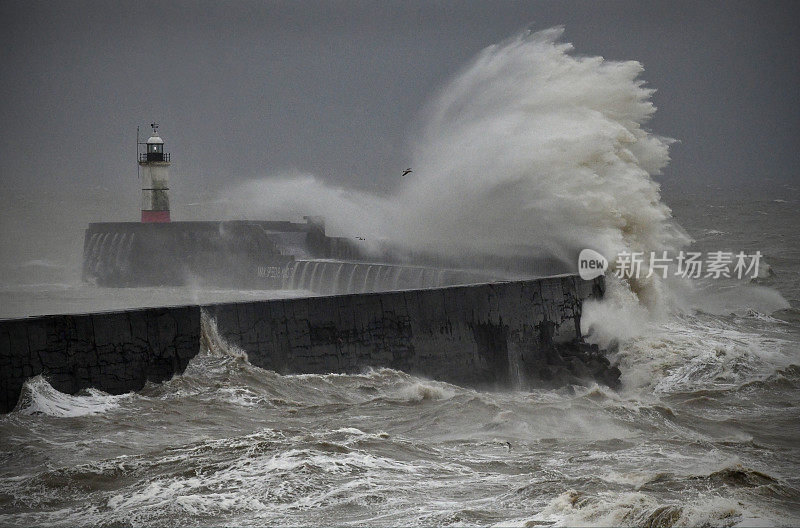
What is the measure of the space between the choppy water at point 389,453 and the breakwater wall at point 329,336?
0.16m

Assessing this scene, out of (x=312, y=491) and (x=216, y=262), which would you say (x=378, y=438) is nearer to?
(x=312, y=491)

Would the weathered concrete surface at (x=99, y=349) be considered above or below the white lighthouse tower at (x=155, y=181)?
below

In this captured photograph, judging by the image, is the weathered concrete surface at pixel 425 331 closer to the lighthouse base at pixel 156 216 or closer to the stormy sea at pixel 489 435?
the stormy sea at pixel 489 435

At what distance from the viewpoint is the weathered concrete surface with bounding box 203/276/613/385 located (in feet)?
24.2

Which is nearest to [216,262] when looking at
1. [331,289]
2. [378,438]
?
[331,289]

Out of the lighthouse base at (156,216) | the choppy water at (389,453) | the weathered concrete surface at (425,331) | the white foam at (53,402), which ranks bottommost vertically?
the choppy water at (389,453)

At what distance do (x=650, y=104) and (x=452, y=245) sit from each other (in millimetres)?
3585

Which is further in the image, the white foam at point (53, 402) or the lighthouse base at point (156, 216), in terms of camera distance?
the lighthouse base at point (156, 216)

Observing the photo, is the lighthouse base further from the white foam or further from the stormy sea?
the white foam

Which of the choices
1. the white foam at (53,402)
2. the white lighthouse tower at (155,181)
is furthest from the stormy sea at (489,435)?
the white lighthouse tower at (155,181)

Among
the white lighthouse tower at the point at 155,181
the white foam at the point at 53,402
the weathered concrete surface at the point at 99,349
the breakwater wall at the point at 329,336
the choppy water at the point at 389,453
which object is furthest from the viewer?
the white lighthouse tower at the point at 155,181

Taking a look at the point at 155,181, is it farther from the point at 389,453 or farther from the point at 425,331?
the point at 389,453

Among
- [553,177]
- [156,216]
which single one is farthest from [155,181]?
[553,177]

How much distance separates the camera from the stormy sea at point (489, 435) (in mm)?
4492
